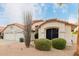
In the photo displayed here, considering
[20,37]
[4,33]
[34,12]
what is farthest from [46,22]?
[4,33]

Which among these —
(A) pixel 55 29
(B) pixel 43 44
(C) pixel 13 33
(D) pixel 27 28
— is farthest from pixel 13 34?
(A) pixel 55 29

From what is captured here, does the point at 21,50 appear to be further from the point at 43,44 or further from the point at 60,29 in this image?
the point at 60,29

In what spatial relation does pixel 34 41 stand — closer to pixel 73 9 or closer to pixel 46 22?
pixel 46 22

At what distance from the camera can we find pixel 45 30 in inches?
71.8

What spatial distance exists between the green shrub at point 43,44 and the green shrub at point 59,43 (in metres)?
0.05

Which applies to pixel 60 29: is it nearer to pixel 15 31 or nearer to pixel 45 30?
pixel 45 30

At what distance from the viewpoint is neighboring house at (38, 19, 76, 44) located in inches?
71.9

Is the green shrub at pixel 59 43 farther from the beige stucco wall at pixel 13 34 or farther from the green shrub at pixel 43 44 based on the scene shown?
the beige stucco wall at pixel 13 34

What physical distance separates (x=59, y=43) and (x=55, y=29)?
0.15 m

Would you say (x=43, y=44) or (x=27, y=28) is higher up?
(x=27, y=28)

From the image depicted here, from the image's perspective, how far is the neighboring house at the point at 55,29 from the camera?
5.99ft

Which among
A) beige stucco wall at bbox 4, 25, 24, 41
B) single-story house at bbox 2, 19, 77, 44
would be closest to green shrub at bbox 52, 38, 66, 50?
single-story house at bbox 2, 19, 77, 44

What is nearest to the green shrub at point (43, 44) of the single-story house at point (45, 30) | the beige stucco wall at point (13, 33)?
the single-story house at point (45, 30)

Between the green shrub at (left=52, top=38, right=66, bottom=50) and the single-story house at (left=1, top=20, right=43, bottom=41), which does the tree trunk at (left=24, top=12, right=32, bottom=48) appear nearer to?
the single-story house at (left=1, top=20, right=43, bottom=41)
